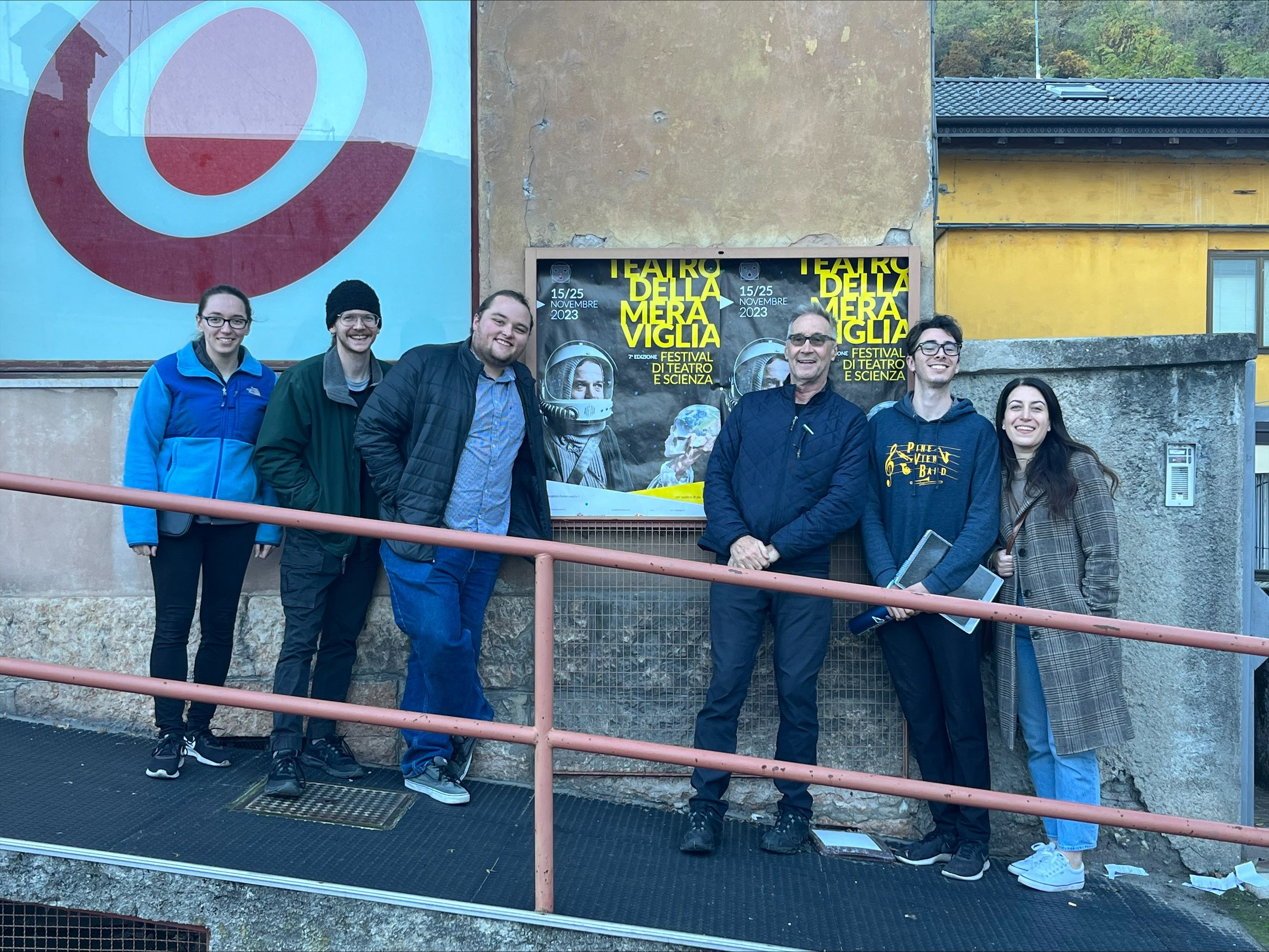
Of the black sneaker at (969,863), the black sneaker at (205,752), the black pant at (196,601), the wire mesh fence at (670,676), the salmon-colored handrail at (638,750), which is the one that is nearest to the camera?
the salmon-colored handrail at (638,750)

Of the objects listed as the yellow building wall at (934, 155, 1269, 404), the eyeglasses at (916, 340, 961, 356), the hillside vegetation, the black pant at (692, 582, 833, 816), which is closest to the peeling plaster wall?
the eyeglasses at (916, 340, 961, 356)

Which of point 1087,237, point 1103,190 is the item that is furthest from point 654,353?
point 1103,190

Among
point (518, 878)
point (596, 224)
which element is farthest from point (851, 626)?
point (596, 224)

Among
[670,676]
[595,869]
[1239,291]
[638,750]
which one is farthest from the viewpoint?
[1239,291]

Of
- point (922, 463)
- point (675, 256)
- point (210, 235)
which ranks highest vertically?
point (210, 235)

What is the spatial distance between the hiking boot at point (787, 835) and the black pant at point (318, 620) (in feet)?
5.49

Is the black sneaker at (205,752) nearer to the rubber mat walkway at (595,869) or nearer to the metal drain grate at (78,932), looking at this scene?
the rubber mat walkway at (595,869)

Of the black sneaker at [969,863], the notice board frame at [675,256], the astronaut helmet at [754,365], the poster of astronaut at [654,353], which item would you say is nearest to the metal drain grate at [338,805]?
the notice board frame at [675,256]

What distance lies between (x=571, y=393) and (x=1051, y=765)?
236 cm

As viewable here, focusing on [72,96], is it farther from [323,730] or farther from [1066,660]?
[1066,660]

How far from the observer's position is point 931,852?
3648 millimetres

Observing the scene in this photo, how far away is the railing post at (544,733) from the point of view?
2771 millimetres

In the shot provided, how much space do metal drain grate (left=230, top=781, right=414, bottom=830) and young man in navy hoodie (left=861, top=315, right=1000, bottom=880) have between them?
6.06 ft

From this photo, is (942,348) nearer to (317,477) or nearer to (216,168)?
(317,477)
